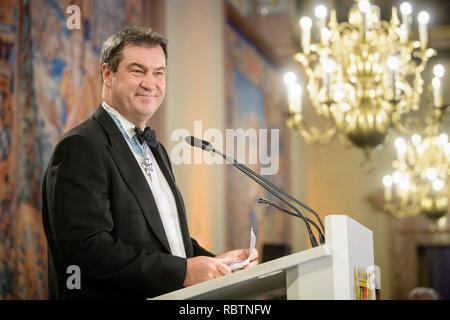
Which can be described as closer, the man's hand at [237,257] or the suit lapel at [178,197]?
the man's hand at [237,257]

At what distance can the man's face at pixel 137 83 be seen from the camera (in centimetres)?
222

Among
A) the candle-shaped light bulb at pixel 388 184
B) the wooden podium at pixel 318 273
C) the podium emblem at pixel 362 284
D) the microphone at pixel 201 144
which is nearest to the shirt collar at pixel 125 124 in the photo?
the microphone at pixel 201 144

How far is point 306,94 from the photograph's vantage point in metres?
12.6

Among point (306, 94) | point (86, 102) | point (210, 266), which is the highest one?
point (306, 94)

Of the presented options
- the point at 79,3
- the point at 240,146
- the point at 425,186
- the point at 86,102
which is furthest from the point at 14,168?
the point at 425,186

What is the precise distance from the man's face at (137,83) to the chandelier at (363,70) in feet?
10.7

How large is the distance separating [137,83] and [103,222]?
55cm

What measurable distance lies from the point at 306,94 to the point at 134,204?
10.8 meters

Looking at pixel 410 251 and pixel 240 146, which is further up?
pixel 240 146

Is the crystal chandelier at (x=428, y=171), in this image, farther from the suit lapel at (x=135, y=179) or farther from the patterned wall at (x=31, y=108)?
the suit lapel at (x=135, y=179)

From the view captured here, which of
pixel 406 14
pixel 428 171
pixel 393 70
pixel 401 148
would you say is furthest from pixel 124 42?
pixel 428 171

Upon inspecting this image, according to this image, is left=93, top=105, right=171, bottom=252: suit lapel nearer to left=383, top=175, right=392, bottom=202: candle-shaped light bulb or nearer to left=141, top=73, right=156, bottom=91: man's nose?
left=141, top=73, right=156, bottom=91: man's nose

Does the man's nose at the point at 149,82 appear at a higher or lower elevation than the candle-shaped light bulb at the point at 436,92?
lower

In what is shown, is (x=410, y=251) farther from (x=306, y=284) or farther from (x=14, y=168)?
(x=306, y=284)
